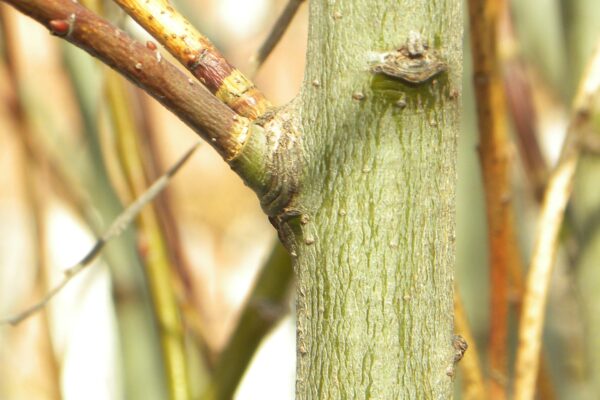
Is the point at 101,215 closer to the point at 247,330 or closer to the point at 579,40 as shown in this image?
the point at 247,330

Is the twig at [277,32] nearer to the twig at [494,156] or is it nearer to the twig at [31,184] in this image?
the twig at [494,156]

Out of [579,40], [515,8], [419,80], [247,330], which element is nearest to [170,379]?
[247,330]

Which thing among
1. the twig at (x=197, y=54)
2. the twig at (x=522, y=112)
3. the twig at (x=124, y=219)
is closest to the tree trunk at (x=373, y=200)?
the twig at (x=197, y=54)

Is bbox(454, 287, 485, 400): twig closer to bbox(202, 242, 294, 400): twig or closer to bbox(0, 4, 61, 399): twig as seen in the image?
bbox(202, 242, 294, 400): twig

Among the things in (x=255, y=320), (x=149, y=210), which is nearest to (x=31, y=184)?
Result: (x=149, y=210)

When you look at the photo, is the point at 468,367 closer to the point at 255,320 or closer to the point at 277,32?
the point at 255,320

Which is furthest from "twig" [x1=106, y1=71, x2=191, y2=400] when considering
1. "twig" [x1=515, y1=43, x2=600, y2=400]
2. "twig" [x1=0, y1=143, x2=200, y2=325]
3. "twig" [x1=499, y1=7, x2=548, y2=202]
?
"twig" [x1=499, y1=7, x2=548, y2=202]
